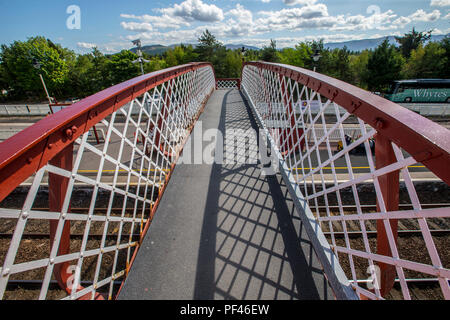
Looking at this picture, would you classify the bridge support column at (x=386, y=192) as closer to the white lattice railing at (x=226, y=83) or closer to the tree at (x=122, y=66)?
the white lattice railing at (x=226, y=83)

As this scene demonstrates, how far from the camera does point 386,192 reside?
4.51 feet

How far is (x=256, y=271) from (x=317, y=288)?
63cm

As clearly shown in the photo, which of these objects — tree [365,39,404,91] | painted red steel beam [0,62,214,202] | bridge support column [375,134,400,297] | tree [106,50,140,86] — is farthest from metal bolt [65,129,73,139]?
tree [365,39,404,91]

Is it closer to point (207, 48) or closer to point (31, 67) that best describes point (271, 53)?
point (207, 48)

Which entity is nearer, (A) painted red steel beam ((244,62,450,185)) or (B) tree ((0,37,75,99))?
(A) painted red steel beam ((244,62,450,185))

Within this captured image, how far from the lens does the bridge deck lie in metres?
2.01

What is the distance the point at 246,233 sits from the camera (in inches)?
102

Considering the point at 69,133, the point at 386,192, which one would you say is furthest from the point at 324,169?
the point at 69,133

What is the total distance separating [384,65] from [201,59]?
96.7 feet

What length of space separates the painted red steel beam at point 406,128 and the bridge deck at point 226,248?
5.58 ft

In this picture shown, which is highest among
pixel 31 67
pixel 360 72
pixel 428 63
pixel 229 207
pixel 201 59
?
pixel 201 59

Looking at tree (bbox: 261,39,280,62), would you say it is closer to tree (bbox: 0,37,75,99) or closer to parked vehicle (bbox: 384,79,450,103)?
parked vehicle (bbox: 384,79,450,103)

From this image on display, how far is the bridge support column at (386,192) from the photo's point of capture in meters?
1.31
